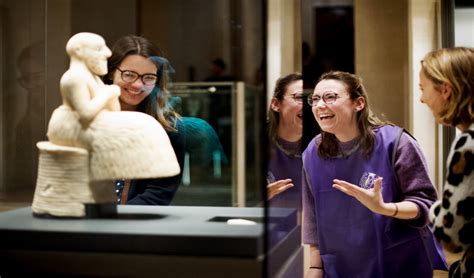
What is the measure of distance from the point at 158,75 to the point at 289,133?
0.47 meters

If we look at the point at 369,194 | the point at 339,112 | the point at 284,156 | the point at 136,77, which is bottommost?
the point at 369,194

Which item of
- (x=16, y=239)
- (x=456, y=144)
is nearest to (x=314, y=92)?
(x=456, y=144)

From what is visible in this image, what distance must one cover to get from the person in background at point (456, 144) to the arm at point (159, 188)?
2.64 feet

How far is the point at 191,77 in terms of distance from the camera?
1.95 meters

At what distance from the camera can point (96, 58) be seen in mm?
1769

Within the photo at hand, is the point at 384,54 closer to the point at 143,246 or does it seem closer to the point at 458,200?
the point at 458,200

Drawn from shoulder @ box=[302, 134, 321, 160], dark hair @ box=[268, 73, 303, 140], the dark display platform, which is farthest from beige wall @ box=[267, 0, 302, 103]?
the dark display platform

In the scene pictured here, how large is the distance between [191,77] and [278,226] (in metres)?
0.60

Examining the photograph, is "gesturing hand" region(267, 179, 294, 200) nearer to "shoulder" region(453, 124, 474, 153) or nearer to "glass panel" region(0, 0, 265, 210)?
"glass panel" region(0, 0, 265, 210)

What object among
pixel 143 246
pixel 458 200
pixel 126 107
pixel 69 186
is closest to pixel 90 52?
pixel 126 107

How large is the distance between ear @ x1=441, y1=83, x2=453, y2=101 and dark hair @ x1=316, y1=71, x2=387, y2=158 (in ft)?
1.23

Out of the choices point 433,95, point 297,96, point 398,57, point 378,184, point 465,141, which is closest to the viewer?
point 465,141

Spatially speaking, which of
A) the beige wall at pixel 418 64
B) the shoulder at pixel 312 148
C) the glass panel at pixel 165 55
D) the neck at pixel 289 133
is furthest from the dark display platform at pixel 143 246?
the beige wall at pixel 418 64

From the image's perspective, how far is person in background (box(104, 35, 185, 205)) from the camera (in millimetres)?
1962
